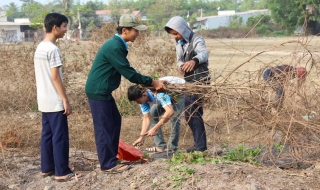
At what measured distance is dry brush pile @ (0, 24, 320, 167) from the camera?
4633 millimetres

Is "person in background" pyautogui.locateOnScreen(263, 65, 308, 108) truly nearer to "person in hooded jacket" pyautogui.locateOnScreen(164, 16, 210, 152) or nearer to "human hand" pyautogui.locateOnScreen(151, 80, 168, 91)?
"person in hooded jacket" pyautogui.locateOnScreen(164, 16, 210, 152)

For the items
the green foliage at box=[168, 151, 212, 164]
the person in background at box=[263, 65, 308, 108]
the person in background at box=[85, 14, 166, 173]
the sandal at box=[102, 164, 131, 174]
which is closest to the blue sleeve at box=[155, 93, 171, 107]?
the person in background at box=[85, 14, 166, 173]

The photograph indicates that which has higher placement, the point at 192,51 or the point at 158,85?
the point at 192,51

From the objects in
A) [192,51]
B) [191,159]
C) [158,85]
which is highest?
[192,51]

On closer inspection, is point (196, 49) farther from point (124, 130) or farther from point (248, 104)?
point (124, 130)

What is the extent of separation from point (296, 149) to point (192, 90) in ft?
3.98

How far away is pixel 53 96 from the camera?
4609mm

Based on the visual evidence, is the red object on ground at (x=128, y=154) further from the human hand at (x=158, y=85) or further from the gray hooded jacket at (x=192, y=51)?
the gray hooded jacket at (x=192, y=51)

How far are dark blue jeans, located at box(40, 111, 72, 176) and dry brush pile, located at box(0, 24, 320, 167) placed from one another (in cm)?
125

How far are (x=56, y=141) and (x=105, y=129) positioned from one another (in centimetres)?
51

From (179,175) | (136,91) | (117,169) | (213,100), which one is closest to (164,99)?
(136,91)

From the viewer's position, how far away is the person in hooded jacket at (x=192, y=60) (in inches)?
206

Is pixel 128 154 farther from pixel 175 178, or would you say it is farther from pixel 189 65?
pixel 189 65

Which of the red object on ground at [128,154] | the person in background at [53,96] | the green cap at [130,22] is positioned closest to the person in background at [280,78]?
the green cap at [130,22]
